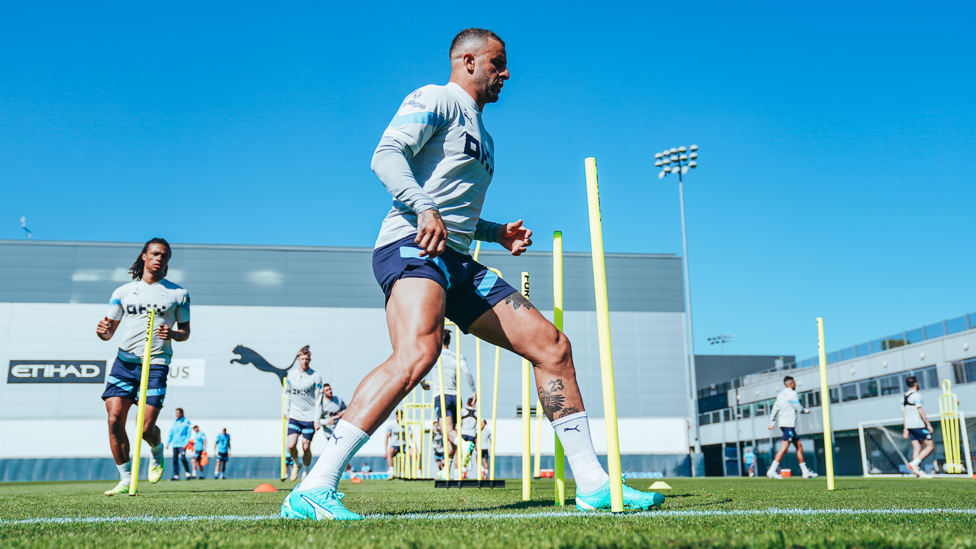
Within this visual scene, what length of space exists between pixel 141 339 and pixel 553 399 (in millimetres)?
4182

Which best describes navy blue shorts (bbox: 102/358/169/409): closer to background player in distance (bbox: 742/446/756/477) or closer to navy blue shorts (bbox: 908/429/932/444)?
navy blue shorts (bbox: 908/429/932/444)

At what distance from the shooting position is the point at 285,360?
32.3 m

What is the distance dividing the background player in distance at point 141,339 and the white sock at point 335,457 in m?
3.73

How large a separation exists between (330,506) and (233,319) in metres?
32.0

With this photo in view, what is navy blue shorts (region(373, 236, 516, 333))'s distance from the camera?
274 cm

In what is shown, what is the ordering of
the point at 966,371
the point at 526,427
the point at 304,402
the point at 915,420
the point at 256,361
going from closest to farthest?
the point at 526,427
the point at 304,402
the point at 915,420
the point at 966,371
the point at 256,361

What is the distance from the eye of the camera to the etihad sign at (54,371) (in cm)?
3105

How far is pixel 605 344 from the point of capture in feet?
8.84

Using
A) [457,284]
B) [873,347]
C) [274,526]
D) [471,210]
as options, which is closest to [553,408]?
[457,284]

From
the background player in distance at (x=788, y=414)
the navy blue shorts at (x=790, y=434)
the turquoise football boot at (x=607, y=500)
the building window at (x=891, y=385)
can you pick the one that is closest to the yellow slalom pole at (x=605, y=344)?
the turquoise football boot at (x=607, y=500)

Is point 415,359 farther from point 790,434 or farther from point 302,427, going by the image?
point 790,434

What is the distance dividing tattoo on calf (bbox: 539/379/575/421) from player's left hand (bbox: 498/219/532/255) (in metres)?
0.72

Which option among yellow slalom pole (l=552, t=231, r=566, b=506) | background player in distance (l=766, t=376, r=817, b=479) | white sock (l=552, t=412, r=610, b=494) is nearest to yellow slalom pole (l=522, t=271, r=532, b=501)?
yellow slalom pole (l=552, t=231, r=566, b=506)

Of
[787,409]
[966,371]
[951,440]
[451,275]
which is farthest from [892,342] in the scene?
[451,275]
